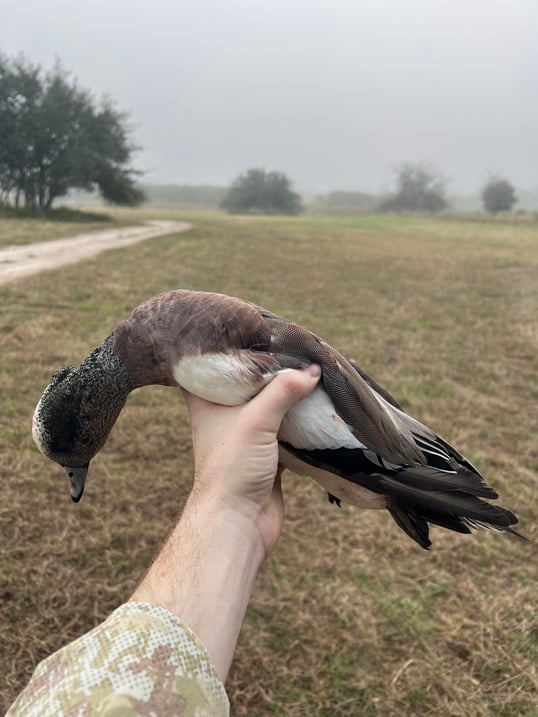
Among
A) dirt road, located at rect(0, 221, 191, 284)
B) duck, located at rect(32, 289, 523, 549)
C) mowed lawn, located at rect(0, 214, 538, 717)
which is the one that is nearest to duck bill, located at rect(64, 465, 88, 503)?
duck, located at rect(32, 289, 523, 549)

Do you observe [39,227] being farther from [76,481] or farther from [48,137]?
[76,481]

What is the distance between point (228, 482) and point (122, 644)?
789mm

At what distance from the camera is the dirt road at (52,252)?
→ 12231 mm

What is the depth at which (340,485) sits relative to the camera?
2.52 meters

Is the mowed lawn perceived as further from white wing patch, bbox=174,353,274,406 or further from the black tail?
white wing patch, bbox=174,353,274,406

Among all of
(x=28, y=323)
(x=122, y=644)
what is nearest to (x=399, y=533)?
(x=122, y=644)

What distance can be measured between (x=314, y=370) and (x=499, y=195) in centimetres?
7025

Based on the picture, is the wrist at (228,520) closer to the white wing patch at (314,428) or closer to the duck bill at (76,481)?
the white wing patch at (314,428)

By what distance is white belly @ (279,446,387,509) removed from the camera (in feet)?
8.06

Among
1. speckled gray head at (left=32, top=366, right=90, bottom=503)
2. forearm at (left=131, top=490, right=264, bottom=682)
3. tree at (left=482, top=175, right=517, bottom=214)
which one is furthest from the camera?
tree at (left=482, top=175, right=517, bottom=214)

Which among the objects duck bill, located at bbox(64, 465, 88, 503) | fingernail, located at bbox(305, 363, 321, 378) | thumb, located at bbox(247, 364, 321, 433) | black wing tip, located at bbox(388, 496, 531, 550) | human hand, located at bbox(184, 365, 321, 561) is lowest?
duck bill, located at bbox(64, 465, 88, 503)

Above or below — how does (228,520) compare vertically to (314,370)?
below

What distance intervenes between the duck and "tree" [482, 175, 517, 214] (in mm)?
68913

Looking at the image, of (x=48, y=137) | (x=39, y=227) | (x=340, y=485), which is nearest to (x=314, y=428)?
(x=340, y=485)
